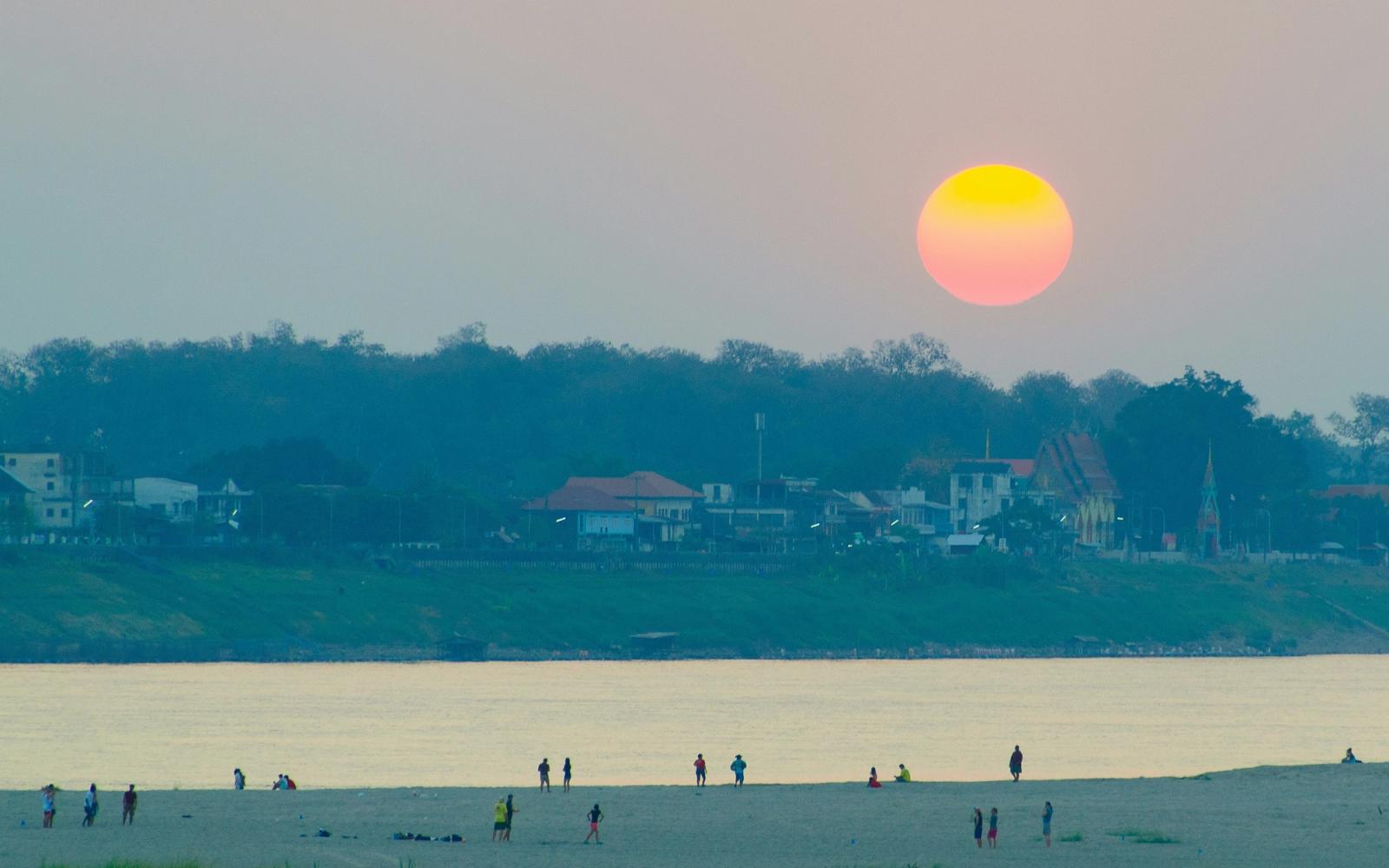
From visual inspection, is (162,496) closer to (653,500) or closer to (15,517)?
(15,517)

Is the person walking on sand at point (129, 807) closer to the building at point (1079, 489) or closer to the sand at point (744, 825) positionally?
the sand at point (744, 825)

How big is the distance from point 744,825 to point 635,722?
89.5 feet

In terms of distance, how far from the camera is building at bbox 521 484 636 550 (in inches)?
6014

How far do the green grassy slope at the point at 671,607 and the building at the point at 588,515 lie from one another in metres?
23.4

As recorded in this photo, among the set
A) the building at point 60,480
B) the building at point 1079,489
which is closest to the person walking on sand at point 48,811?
the building at point 60,480

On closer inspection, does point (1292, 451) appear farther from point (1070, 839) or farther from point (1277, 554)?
point (1070, 839)

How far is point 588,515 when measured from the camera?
508ft

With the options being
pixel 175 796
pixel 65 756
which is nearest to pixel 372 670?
pixel 65 756

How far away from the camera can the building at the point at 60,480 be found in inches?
5920

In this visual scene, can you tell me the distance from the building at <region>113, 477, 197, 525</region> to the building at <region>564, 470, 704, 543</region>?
25889mm

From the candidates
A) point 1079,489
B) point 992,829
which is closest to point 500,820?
point 992,829

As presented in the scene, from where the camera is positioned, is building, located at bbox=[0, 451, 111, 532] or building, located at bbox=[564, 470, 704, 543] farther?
building, located at bbox=[564, 470, 704, 543]

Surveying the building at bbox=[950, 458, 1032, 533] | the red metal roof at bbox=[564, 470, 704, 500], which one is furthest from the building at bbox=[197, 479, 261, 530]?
the building at bbox=[950, 458, 1032, 533]

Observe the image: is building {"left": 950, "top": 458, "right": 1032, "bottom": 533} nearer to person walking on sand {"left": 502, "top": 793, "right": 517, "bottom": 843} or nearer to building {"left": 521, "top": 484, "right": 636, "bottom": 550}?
building {"left": 521, "top": 484, "right": 636, "bottom": 550}
